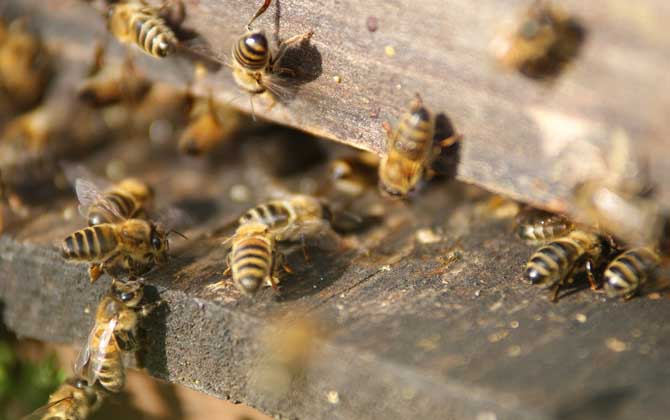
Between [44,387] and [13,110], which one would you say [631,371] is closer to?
[44,387]

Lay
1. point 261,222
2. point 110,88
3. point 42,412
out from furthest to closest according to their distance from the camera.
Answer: point 110,88, point 42,412, point 261,222

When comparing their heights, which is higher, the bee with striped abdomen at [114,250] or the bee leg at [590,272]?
the bee leg at [590,272]

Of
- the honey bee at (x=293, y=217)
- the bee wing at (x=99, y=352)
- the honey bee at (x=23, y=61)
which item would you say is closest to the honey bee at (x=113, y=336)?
the bee wing at (x=99, y=352)

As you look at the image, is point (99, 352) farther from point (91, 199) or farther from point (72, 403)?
point (91, 199)

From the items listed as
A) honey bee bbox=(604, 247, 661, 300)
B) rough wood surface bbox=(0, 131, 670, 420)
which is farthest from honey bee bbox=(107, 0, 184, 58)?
honey bee bbox=(604, 247, 661, 300)

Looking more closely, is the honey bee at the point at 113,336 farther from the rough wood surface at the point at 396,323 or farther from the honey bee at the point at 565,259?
the honey bee at the point at 565,259

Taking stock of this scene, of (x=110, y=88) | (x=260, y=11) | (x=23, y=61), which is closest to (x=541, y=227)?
(x=260, y=11)

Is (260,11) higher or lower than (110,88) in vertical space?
higher
